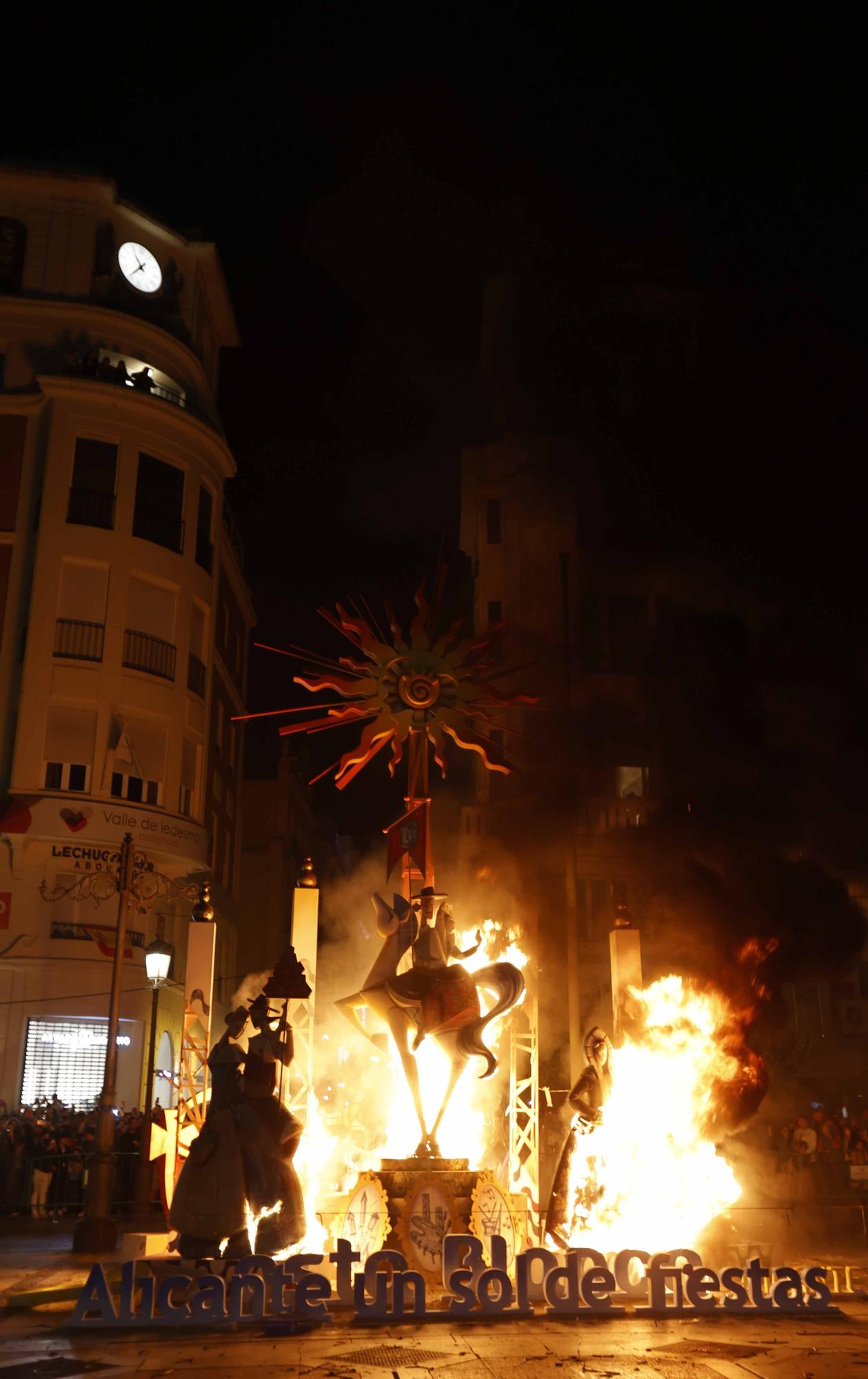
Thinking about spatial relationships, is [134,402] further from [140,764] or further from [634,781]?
[634,781]

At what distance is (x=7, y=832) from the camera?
83.7 ft

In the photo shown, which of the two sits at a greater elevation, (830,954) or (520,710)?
(520,710)

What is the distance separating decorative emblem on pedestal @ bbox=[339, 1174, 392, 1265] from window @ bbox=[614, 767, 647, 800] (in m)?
19.1

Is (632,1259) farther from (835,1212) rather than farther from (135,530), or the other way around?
(135,530)

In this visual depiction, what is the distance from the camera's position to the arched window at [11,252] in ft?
97.0

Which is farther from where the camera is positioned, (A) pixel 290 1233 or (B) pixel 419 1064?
(B) pixel 419 1064

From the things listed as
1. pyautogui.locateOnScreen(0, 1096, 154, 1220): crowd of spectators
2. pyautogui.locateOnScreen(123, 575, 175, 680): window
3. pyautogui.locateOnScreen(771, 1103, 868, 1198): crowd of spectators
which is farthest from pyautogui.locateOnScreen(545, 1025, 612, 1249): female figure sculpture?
pyautogui.locateOnScreen(123, 575, 175, 680): window

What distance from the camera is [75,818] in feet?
86.4

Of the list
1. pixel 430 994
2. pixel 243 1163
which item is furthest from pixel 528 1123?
pixel 243 1163

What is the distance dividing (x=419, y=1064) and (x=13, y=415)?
19.7 metres

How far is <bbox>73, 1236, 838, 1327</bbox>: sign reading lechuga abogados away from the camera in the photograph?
10328mm

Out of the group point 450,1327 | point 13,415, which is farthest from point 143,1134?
point 13,415

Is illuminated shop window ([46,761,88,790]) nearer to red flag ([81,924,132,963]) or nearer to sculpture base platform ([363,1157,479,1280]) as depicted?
red flag ([81,924,132,963])

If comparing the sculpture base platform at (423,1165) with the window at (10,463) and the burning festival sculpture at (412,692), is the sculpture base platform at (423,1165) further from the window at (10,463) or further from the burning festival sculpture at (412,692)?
the window at (10,463)
